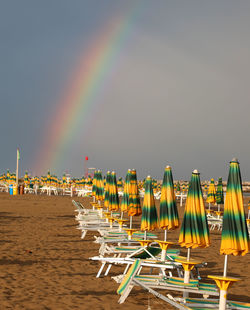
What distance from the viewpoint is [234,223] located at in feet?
17.0

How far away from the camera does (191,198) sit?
6301 mm

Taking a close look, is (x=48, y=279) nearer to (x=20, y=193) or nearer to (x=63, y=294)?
(x=63, y=294)

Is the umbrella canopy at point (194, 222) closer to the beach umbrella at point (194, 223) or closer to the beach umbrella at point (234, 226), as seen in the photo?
the beach umbrella at point (194, 223)

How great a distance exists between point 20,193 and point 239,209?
3699 cm

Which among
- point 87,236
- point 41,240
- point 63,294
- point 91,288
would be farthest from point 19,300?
point 87,236

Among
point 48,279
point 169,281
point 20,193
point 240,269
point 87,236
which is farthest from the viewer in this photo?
point 20,193

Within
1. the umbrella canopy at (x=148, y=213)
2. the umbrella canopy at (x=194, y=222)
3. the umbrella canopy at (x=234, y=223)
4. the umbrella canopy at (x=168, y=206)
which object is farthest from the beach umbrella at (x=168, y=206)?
the umbrella canopy at (x=234, y=223)

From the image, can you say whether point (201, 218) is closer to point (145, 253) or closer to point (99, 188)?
point (145, 253)

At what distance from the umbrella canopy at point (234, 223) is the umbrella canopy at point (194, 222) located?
102 centimetres

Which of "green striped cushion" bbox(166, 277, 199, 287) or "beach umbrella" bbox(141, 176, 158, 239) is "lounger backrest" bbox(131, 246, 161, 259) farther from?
"green striped cushion" bbox(166, 277, 199, 287)

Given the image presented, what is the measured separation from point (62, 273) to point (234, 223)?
14.4 feet

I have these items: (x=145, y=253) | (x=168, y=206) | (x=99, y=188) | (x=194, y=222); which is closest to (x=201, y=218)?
(x=194, y=222)

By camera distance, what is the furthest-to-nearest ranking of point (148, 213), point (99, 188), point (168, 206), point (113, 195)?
point (99, 188), point (113, 195), point (148, 213), point (168, 206)

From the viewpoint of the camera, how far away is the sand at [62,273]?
6.38 m
